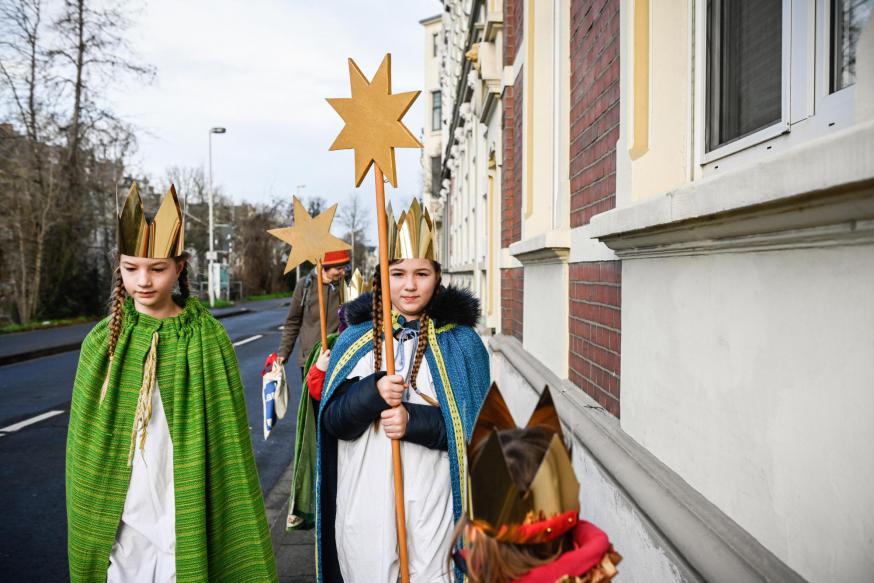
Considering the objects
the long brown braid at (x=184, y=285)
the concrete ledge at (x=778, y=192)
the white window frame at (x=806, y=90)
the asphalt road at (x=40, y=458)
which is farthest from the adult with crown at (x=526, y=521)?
the asphalt road at (x=40, y=458)

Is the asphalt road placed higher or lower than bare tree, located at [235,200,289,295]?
lower

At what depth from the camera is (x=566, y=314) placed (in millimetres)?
4305

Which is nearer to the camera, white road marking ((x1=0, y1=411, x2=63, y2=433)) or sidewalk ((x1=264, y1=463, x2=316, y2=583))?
sidewalk ((x1=264, y1=463, x2=316, y2=583))

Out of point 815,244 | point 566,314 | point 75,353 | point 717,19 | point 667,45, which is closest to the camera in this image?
point 815,244

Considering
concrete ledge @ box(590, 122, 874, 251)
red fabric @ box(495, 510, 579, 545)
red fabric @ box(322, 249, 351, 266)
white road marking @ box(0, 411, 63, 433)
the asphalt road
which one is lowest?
the asphalt road

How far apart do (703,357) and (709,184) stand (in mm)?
524

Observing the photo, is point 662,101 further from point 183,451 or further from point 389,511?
point 183,451

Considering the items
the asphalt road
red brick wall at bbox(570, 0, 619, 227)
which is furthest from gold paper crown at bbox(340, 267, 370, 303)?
red brick wall at bbox(570, 0, 619, 227)

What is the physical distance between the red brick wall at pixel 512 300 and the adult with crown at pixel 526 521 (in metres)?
5.11

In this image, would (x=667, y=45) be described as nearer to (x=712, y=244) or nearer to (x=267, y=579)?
(x=712, y=244)

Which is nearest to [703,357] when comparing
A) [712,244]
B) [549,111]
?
[712,244]

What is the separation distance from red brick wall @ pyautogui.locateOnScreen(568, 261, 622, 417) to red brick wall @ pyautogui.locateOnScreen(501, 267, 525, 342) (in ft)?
7.91

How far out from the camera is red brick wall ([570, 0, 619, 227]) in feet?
10.7

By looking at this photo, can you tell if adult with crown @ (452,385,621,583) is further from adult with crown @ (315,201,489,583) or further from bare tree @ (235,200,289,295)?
bare tree @ (235,200,289,295)
